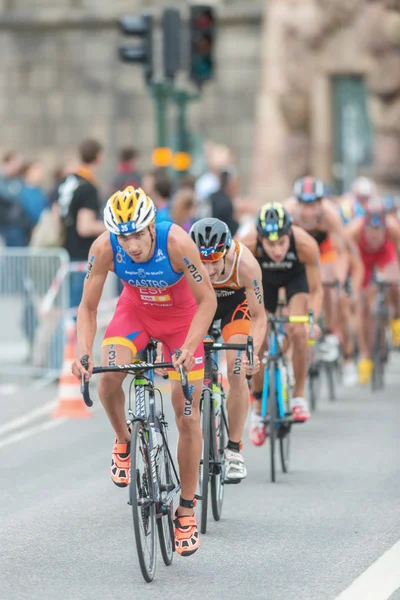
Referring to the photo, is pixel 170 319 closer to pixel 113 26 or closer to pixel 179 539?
pixel 179 539

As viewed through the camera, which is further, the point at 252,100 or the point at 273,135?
the point at 252,100

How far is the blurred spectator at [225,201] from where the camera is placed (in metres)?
17.7

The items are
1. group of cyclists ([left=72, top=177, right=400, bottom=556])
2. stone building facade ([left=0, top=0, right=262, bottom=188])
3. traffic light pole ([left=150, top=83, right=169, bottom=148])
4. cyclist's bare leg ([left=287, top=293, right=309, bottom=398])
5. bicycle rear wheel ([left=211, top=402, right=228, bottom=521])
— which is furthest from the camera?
stone building facade ([left=0, top=0, right=262, bottom=188])

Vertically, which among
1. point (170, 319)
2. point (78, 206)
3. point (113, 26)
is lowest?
point (170, 319)

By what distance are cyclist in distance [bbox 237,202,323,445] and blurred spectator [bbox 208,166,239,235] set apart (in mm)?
5224

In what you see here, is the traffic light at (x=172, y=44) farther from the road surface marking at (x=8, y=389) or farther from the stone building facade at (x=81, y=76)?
the stone building facade at (x=81, y=76)

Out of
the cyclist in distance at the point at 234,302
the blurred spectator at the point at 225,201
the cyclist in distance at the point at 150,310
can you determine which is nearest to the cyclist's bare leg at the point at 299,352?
the cyclist in distance at the point at 234,302

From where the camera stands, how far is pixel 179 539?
321 inches

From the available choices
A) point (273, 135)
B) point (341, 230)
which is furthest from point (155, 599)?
point (273, 135)

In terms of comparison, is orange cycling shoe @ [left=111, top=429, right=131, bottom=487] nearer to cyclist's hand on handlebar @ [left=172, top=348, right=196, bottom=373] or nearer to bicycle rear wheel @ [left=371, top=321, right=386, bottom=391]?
cyclist's hand on handlebar @ [left=172, top=348, right=196, bottom=373]

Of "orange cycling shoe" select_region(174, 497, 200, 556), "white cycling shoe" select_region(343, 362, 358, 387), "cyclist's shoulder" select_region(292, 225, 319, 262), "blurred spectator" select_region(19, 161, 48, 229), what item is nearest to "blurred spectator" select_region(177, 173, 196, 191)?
"white cycling shoe" select_region(343, 362, 358, 387)

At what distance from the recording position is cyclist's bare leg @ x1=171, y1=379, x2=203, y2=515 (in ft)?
27.0

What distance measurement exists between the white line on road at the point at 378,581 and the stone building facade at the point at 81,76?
111 ft

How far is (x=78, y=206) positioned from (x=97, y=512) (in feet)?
20.9
